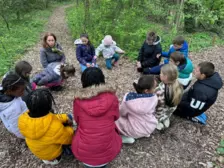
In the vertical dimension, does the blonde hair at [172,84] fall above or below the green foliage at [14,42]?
above

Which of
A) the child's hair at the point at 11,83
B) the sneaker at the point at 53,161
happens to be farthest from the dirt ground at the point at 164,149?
the child's hair at the point at 11,83

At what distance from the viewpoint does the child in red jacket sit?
228 cm

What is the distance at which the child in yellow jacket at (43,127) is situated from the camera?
2.31m

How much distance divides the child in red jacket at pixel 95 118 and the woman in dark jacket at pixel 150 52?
3.13m

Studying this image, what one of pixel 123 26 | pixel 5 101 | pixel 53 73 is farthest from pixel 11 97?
pixel 123 26

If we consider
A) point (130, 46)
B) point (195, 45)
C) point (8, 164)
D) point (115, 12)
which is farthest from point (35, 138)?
point (195, 45)

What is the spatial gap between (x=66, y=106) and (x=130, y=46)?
439 centimetres

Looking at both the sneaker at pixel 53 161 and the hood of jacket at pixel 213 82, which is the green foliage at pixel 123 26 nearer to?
the hood of jacket at pixel 213 82

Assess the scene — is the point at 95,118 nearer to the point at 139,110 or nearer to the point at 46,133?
the point at 46,133

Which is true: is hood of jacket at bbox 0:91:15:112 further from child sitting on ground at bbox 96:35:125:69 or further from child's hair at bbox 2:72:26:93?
child sitting on ground at bbox 96:35:125:69

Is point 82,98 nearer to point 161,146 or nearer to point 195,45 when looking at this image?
point 161,146

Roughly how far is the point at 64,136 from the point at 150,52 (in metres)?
3.69

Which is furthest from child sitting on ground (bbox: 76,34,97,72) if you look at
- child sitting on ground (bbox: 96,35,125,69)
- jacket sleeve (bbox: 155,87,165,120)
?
jacket sleeve (bbox: 155,87,165,120)

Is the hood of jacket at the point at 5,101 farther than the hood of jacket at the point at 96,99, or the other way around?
the hood of jacket at the point at 5,101
